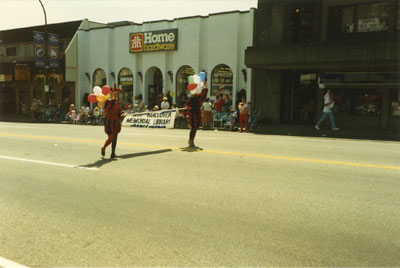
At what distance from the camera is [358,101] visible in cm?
2048

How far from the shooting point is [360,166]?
27.2ft

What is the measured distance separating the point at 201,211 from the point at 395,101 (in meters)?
17.6

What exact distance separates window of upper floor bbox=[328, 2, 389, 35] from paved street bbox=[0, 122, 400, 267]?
13278mm

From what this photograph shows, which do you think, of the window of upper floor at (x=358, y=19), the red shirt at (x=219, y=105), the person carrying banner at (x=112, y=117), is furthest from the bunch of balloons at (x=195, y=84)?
the window of upper floor at (x=358, y=19)

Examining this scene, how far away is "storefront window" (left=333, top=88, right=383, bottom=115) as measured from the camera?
1998 cm

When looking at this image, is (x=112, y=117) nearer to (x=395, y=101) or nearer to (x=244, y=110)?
(x=244, y=110)

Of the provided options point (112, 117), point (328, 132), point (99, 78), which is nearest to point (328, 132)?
point (328, 132)

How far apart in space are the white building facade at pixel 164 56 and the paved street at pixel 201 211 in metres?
16.5

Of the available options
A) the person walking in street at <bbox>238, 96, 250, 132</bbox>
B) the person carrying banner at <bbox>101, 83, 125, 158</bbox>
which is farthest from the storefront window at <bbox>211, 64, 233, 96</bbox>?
the person carrying banner at <bbox>101, 83, 125, 158</bbox>

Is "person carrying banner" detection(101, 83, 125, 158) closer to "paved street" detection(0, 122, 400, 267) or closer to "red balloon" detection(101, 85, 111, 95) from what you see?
"red balloon" detection(101, 85, 111, 95)

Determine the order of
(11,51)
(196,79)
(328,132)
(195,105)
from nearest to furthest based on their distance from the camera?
1. (196,79)
2. (195,105)
3. (328,132)
4. (11,51)

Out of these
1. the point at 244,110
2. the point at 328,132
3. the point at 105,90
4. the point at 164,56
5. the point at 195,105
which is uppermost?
the point at 164,56

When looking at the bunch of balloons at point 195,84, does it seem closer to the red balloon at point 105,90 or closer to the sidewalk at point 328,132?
the red balloon at point 105,90

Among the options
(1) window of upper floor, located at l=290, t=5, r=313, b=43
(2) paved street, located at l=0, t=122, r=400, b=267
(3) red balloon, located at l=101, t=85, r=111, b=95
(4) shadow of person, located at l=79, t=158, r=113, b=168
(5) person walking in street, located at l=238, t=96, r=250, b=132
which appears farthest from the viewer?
(1) window of upper floor, located at l=290, t=5, r=313, b=43
